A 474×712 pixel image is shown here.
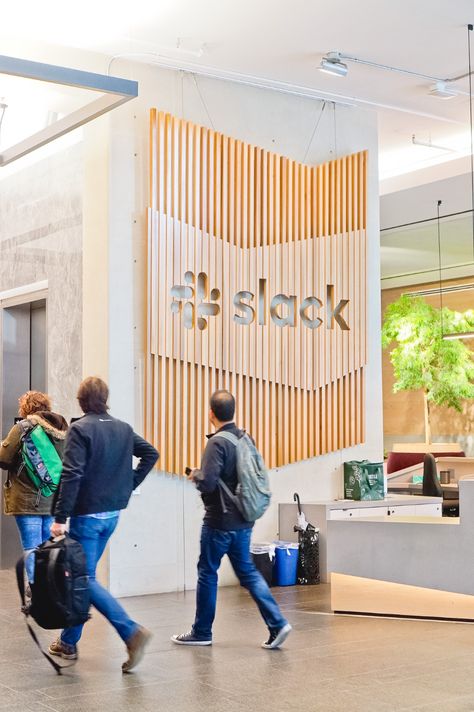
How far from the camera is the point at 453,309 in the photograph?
19375 mm

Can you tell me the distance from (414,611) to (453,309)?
42.1ft

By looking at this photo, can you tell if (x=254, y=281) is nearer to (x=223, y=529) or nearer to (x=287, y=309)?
→ (x=287, y=309)

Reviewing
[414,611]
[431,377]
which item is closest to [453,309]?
[431,377]

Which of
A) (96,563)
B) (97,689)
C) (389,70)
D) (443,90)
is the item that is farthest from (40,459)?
(443,90)

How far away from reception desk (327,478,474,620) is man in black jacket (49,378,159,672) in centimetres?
214

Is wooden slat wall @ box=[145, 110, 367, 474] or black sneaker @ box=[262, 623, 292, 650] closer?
black sneaker @ box=[262, 623, 292, 650]

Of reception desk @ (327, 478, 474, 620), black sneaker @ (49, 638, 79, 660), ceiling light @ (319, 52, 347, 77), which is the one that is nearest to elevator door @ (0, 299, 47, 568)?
ceiling light @ (319, 52, 347, 77)

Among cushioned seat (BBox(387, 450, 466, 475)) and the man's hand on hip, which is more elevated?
cushioned seat (BBox(387, 450, 466, 475))

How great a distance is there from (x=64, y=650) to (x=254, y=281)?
14.0 ft

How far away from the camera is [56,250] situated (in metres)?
9.21

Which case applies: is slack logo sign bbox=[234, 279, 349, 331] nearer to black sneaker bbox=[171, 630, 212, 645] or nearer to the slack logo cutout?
the slack logo cutout

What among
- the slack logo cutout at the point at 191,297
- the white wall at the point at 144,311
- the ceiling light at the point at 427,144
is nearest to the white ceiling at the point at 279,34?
the white wall at the point at 144,311

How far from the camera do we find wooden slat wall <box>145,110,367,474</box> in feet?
28.3

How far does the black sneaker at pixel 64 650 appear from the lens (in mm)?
5906
